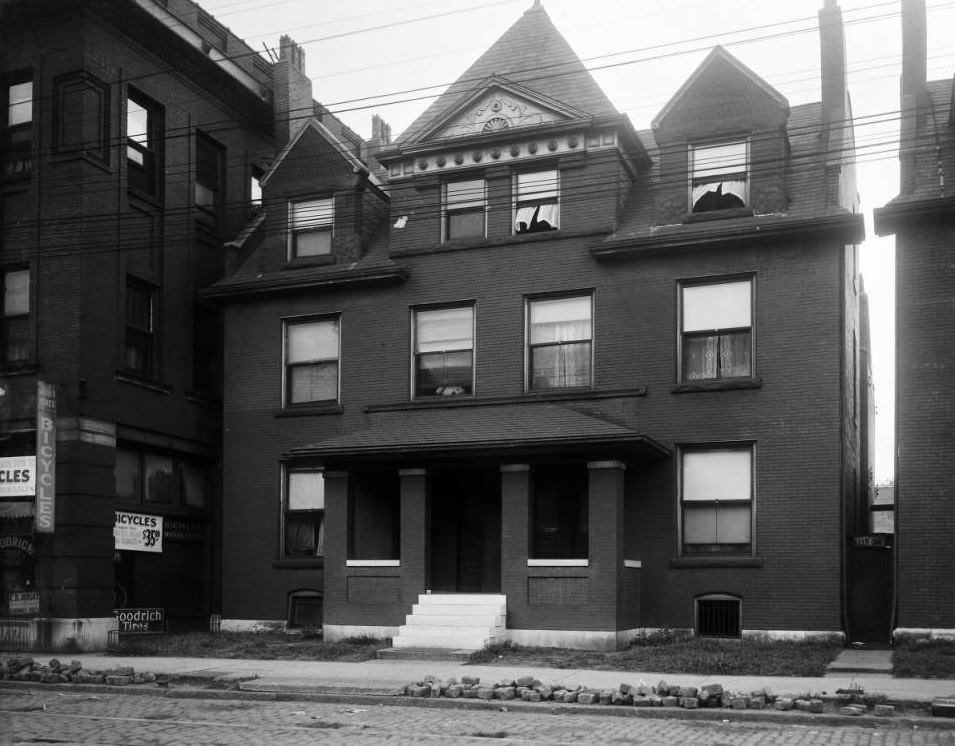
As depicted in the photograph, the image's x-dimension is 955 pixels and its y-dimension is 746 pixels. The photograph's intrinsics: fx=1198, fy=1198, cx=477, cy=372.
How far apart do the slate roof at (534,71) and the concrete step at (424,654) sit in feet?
36.2

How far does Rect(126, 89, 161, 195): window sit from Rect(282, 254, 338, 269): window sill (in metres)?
3.39

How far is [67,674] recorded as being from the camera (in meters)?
18.1

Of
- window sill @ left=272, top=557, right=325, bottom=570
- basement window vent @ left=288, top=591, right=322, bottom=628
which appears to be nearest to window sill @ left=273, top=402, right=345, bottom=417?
window sill @ left=272, top=557, right=325, bottom=570

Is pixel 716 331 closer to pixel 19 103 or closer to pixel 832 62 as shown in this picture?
pixel 832 62

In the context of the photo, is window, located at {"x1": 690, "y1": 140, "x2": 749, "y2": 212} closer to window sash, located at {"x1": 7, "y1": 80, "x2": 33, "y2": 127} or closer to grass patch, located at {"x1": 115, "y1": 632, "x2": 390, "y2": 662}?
grass patch, located at {"x1": 115, "y1": 632, "x2": 390, "y2": 662}

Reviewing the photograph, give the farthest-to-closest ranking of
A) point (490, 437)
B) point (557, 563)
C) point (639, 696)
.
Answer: point (490, 437), point (557, 563), point (639, 696)

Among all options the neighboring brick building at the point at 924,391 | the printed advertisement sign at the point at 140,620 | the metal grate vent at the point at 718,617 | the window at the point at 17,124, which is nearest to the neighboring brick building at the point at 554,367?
the metal grate vent at the point at 718,617

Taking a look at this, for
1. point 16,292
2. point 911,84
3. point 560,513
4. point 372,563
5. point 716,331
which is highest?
point 911,84

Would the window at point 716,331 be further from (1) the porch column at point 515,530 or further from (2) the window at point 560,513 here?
(1) the porch column at point 515,530

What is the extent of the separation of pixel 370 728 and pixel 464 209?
14.5 meters

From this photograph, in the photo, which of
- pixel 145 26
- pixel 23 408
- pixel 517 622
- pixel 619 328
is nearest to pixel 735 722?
pixel 517 622

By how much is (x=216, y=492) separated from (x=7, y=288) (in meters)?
6.84

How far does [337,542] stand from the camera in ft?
78.4

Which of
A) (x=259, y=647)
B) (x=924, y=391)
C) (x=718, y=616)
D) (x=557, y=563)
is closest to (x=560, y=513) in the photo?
(x=557, y=563)
